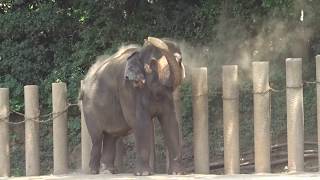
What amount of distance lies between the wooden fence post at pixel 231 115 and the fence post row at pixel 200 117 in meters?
0.16

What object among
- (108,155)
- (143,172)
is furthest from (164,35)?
(143,172)

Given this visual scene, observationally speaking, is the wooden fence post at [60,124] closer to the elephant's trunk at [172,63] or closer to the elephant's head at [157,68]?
the elephant's head at [157,68]

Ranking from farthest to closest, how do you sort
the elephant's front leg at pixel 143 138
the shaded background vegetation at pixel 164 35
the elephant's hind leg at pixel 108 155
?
the shaded background vegetation at pixel 164 35, the elephant's hind leg at pixel 108 155, the elephant's front leg at pixel 143 138

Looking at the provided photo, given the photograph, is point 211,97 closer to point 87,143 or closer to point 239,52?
point 239,52

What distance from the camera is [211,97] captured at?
8.52 meters

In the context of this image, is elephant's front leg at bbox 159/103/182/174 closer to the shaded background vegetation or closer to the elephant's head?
the elephant's head

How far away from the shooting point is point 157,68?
5078 mm

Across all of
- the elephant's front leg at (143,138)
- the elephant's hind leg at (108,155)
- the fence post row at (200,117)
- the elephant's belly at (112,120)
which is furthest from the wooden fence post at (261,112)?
the elephant's hind leg at (108,155)

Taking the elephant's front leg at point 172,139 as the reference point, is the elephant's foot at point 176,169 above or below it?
below

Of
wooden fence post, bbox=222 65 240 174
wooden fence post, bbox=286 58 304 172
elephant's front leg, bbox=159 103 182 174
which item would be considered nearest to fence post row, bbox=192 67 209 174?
wooden fence post, bbox=222 65 240 174

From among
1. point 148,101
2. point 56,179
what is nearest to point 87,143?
point 56,179

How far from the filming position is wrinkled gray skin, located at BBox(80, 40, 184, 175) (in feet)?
16.7

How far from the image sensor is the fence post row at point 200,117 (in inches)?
219

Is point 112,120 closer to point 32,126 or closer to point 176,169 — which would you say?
point 176,169
